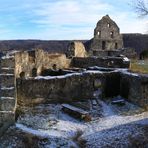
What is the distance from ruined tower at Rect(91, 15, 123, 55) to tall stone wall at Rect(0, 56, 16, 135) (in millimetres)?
23033

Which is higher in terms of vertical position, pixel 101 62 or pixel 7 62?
pixel 7 62

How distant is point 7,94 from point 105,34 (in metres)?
25.3

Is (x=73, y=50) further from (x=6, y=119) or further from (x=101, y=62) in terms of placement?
(x=6, y=119)

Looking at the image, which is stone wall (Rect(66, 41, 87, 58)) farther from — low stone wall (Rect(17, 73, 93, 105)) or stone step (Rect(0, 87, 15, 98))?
stone step (Rect(0, 87, 15, 98))

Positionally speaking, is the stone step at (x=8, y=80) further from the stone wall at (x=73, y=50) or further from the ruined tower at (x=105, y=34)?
the ruined tower at (x=105, y=34)

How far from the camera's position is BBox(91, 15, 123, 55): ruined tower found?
43.8 meters

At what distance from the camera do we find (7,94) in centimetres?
1972

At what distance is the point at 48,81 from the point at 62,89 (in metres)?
0.78

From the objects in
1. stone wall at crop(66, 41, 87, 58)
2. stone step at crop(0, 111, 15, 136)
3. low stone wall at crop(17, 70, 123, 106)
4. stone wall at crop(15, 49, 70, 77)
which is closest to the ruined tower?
stone wall at crop(66, 41, 87, 58)

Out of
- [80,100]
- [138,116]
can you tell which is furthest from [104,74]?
[138,116]

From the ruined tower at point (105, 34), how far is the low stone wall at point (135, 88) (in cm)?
2119

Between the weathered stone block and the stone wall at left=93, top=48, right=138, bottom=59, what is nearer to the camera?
the weathered stone block

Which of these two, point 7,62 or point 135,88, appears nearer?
point 7,62

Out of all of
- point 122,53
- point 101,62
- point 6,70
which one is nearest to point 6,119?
A: point 6,70
